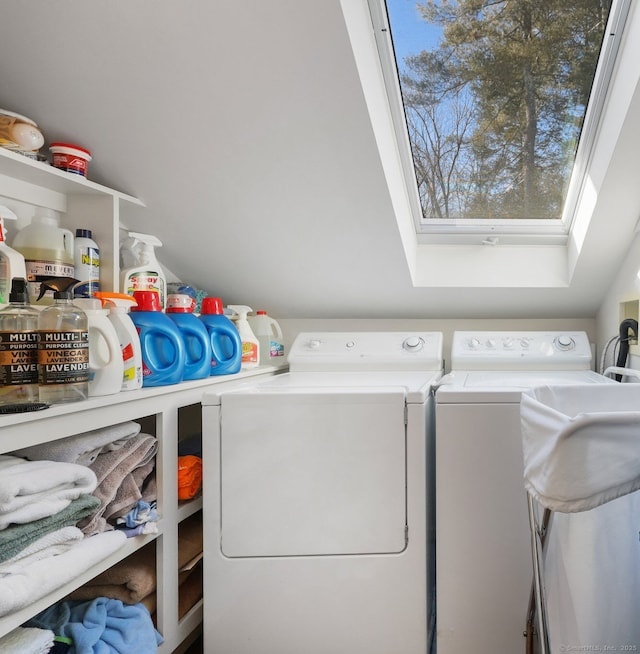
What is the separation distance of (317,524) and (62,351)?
3.15ft

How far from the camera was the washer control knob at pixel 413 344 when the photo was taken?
2539 mm

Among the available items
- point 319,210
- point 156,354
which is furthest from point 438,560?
point 319,210

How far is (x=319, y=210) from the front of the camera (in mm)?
2082

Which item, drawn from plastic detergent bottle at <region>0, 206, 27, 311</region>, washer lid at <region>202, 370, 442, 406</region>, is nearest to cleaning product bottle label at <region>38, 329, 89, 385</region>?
plastic detergent bottle at <region>0, 206, 27, 311</region>

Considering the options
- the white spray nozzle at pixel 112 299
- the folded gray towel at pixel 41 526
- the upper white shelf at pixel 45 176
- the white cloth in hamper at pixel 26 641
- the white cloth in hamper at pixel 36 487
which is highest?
the upper white shelf at pixel 45 176

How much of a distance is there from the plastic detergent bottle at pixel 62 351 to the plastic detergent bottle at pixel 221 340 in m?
0.74

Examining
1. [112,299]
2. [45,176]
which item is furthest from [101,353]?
[45,176]

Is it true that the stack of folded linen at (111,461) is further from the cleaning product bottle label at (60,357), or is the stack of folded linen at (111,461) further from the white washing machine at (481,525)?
the white washing machine at (481,525)

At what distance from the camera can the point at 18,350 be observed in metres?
1.24

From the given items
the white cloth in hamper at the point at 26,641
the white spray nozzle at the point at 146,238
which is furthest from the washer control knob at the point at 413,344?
the white cloth in hamper at the point at 26,641

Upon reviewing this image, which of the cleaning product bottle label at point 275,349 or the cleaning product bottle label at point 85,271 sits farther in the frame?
the cleaning product bottle label at point 275,349

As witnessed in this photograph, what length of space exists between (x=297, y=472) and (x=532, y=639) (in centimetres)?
86

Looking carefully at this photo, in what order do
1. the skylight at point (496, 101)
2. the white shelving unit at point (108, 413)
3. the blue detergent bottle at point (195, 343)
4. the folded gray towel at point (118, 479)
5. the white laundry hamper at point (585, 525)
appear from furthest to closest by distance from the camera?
the blue detergent bottle at point (195, 343) < the skylight at point (496, 101) < the folded gray towel at point (118, 479) < the white shelving unit at point (108, 413) < the white laundry hamper at point (585, 525)

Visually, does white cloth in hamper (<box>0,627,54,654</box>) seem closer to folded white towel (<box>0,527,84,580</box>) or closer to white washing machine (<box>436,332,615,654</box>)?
folded white towel (<box>0,527,84,580</box>)
